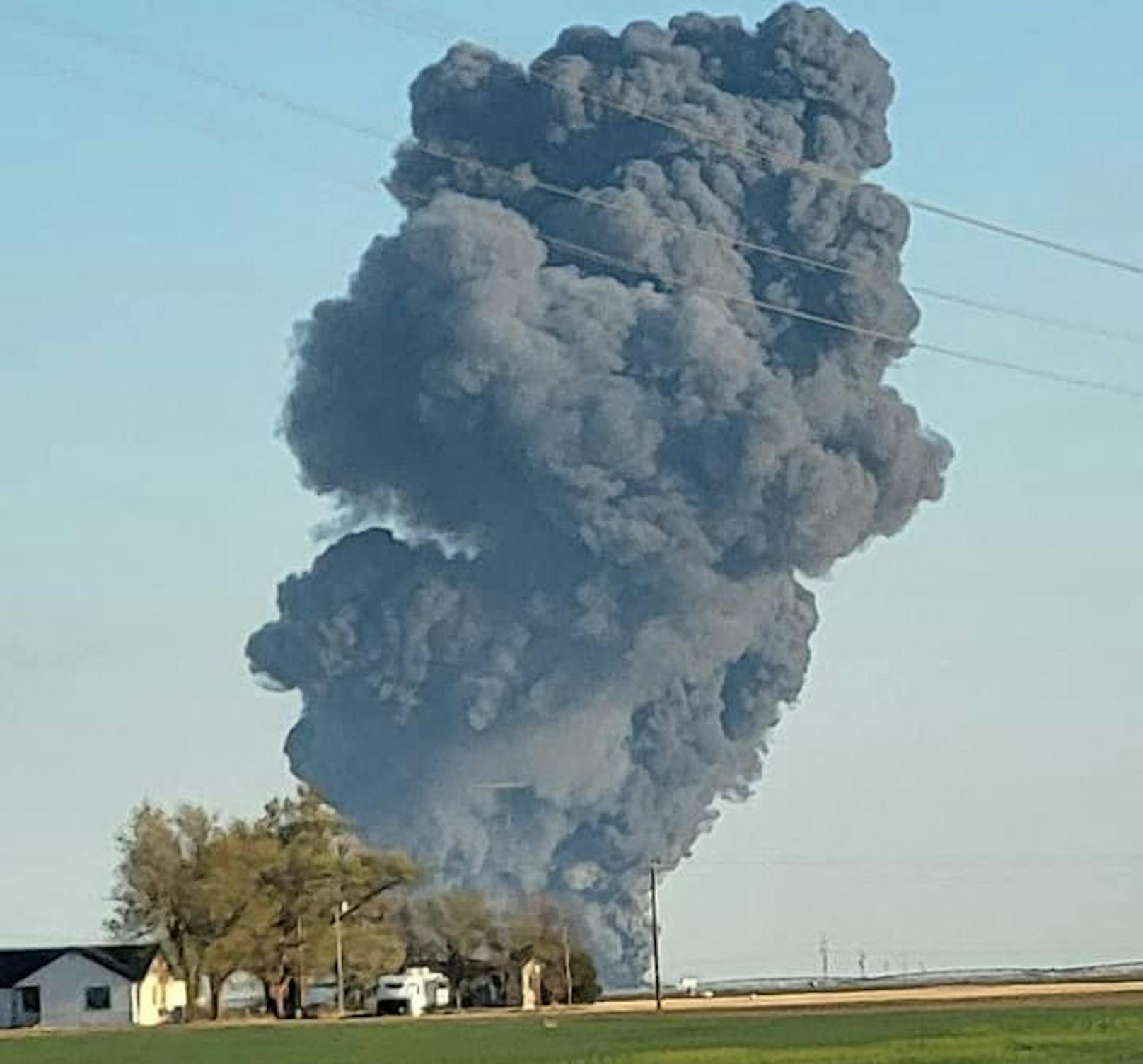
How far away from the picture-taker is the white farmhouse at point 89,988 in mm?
103625

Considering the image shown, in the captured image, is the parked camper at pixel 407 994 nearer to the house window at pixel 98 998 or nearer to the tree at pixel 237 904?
the tree at pixel 237 904

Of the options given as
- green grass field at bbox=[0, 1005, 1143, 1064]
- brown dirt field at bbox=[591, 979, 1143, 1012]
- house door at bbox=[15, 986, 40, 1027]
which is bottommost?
green grass field at bbox=[0, 1005, 1143, 1064]

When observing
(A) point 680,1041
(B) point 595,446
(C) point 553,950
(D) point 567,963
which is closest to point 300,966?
(D) point 567,963

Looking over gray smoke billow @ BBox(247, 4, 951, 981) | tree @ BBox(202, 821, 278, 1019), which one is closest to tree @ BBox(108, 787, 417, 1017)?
tree @ BBox(202, 821, 278, 1019)

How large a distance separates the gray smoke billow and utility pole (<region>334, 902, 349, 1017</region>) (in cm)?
1603

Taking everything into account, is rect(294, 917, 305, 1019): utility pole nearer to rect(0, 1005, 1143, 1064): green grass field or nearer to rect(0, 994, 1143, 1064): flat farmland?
rect(0, 994, 1143, 1064): flat farmland

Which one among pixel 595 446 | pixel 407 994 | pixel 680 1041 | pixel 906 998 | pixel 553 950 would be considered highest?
pixel 595 446

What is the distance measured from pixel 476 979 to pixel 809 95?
101ft

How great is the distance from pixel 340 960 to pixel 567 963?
10053 mm

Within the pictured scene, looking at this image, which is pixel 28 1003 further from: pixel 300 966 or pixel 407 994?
pixel 407 994

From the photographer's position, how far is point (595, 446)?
371 ft

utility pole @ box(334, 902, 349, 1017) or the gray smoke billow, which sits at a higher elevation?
the gray smoke billow

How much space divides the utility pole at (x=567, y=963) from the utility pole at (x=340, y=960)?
8.28 m

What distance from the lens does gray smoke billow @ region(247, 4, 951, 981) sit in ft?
367
